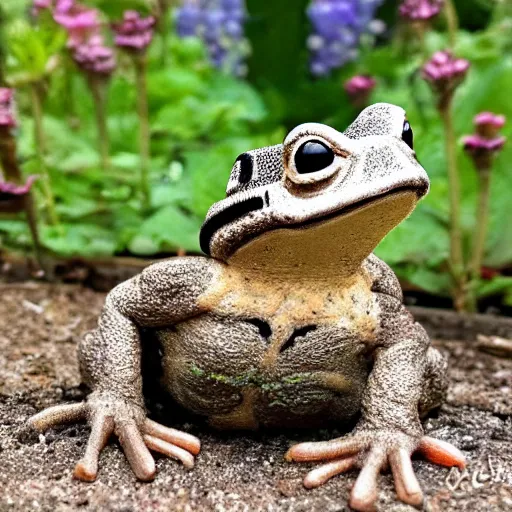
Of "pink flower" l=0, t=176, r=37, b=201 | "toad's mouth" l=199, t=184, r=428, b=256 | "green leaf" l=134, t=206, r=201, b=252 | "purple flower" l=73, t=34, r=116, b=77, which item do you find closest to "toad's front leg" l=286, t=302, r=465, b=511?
"toad's mouth" l=199, t=184, r=428, b=256

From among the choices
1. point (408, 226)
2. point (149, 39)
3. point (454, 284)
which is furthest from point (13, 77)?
point (454, 284)

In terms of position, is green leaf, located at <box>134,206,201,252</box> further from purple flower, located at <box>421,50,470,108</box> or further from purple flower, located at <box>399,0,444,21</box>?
purple flower, located at <box>399,0,444,21</box>

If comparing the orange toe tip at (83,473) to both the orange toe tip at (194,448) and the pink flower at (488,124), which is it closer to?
the orange toe tip at (194,448)

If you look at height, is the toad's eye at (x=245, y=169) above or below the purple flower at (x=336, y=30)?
above

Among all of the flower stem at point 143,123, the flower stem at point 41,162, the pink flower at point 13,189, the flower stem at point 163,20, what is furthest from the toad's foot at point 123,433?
the flower stem at point 163,20

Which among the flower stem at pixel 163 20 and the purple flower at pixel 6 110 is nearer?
the purple flower at pixel 6 110

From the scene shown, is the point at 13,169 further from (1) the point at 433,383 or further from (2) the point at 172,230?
(1) the point at 433,383

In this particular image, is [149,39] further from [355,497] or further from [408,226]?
[355,497]
